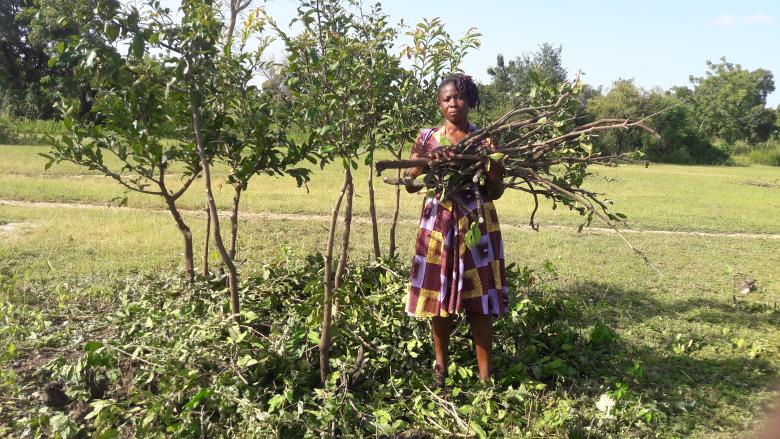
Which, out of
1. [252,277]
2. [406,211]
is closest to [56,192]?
[406,211]

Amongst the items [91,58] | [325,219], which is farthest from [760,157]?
[91,58]

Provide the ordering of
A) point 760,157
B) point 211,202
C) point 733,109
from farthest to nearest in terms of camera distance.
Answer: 1. point 733,109
2. point 760,157
3. point 211,202

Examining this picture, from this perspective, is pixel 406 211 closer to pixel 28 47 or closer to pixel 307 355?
pixel 307 355

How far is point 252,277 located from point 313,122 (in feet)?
5.81

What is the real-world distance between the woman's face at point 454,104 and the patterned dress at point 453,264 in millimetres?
105

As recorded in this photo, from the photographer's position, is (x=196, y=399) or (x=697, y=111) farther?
(x=697, y=111)

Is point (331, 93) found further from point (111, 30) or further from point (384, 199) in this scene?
point (384, 199)

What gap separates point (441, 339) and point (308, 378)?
77 centimetres

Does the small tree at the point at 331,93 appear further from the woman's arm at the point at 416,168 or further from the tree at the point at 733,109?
the tree at the point at 733,109

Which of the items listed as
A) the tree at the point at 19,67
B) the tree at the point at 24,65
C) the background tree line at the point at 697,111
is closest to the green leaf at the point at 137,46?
the background tree line at the point at 697,111

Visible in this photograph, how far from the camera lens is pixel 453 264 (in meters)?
3.08

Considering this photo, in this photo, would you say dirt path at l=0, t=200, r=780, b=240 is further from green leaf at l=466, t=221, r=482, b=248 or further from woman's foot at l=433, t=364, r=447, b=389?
green leaf at l=466, t=221, r=482, b=248

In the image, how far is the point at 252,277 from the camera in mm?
4219

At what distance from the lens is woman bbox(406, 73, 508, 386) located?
3.05 meters
